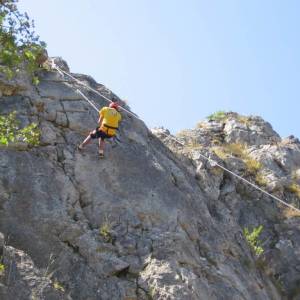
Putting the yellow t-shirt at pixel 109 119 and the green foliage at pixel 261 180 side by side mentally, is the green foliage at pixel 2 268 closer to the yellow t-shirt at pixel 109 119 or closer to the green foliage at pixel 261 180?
the yellow t-shirt at pixel 109 119

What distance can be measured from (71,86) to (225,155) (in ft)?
24.9

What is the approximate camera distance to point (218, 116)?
26.4 meters

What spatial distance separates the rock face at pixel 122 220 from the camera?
11273 mm

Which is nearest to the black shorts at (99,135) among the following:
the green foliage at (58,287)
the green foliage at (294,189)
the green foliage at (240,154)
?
the green foliage at (58,287)

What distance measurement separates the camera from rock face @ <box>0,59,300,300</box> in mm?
11273

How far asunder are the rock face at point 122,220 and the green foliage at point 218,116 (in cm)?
710

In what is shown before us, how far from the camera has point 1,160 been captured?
1288 centimetres

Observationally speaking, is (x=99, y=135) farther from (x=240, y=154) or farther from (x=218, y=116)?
(x=218, y=116)

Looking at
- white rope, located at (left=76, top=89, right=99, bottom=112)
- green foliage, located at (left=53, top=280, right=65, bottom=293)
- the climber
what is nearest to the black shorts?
the climber

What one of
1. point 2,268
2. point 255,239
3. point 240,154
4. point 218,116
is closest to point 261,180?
point 240,154

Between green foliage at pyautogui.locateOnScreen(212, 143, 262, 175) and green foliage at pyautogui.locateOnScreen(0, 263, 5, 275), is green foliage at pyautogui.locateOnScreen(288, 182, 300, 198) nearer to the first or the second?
green foliage at pyautogui.locateOnScreen(212, 143, 262, 175)

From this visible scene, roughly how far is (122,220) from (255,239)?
21.2 ft

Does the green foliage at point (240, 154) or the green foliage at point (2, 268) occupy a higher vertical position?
the green foliage at point (240, 154)

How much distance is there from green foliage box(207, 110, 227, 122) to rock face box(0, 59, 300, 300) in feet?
23.3
